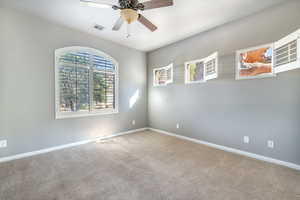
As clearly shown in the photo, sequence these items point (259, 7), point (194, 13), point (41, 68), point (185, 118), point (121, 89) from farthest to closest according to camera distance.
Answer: point (121, 89) → point (185, 118) → point (41, 68) → point (194, 13) → point (259, 7)

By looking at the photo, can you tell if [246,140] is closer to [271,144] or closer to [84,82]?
[271,144]

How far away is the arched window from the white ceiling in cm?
67

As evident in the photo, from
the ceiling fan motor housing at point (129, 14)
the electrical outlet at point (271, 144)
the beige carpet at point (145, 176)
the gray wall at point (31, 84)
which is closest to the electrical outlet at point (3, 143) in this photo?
the gray wall at point (31, 84)

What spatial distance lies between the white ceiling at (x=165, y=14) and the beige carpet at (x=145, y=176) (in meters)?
2.88

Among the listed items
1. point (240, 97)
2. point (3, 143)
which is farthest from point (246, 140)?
point (3, 143)

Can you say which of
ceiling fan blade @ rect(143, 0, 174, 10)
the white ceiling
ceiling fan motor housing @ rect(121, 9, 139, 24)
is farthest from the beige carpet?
the white ceiling

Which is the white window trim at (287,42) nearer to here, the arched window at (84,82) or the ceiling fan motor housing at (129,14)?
the ceiling fan motor housing at (129,14)

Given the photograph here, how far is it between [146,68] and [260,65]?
339cm

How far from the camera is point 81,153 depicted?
3.13m

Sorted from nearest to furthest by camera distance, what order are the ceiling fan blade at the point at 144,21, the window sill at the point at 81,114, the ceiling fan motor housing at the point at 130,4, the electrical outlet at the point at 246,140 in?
the ceiling fan motor housing at the point at 130,4
the ceiling fan blade at the point at 144,21
the electrical outlet at the point at 246,140
the window sill at the point at 81,114

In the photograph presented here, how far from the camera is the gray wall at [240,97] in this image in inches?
97.6

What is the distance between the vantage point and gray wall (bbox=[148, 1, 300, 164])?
2.48m

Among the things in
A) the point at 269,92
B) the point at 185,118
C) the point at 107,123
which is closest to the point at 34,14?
the point at 107,123

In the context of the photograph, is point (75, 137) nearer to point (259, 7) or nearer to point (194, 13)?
point (194, 13)
